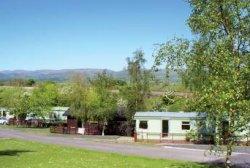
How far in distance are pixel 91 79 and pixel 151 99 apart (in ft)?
35.6

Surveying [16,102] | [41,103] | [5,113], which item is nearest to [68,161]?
[41,103]

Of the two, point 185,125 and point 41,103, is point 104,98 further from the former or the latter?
point 41,103

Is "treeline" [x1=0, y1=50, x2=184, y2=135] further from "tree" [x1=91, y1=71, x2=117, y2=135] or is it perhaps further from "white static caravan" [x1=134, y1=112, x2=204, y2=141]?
"white static caravan" [x1=134, y1=112, x2=204, y2=141]

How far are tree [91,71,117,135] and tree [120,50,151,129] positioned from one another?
2.53 metres

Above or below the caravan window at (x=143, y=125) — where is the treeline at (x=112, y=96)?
above

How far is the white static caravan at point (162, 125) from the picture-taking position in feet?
202

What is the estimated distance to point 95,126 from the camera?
7275cm

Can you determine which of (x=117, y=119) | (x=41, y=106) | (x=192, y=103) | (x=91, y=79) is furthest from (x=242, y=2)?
(x=41, y=106)

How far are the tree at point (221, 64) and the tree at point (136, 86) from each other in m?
36.6

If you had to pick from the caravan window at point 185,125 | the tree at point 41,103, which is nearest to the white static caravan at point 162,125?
the caravan window at point 185,125

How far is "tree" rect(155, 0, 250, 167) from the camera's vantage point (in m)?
27.7

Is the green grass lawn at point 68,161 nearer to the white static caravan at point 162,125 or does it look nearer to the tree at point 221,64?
the tree at point 221,64

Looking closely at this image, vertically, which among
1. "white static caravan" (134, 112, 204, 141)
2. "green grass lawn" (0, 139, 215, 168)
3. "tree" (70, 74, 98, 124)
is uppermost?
"tree" (70, 74, 98, 124)

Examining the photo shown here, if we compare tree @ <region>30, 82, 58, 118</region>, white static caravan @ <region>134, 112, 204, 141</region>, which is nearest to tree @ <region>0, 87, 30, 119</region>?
tree @ <region>30, 82, 58, 118</region>
